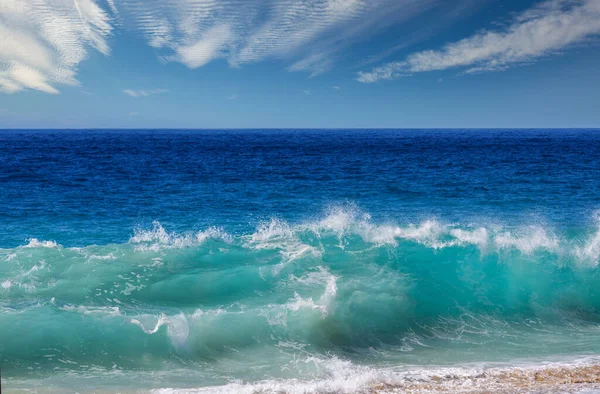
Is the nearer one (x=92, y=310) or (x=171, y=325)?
(x=171, y=325)

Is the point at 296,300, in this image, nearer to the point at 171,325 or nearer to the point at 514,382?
the point at 171,325

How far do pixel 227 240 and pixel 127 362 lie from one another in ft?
28.6

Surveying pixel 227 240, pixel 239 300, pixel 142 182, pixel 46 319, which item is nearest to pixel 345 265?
pixel 239 300

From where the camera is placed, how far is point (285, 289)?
1395 centimetres

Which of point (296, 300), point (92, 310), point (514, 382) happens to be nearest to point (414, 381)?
point (514, 382)

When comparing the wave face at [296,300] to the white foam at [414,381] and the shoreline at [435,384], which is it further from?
the shoreline at [435,384]

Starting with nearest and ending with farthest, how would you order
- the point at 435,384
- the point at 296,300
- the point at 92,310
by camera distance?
the point at 435,384
the point at 92,310
the point at 296,300

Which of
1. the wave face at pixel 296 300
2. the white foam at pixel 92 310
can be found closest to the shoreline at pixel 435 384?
the wave face at pixel 296 300

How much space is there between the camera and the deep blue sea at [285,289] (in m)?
9.97

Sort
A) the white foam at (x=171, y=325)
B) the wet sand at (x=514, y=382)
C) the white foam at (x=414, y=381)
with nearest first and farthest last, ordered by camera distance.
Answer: the wet sand at (x=514, y=382) → the white foam at (x=414, y=381) → the white foam at (x=171, y=325)

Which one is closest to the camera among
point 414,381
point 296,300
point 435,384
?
point 435,384

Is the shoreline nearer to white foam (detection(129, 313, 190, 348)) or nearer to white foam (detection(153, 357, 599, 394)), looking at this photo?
white foam (detection(153, 357, 599, 394))

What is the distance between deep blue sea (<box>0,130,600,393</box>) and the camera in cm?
997

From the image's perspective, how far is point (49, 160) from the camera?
49031mm
